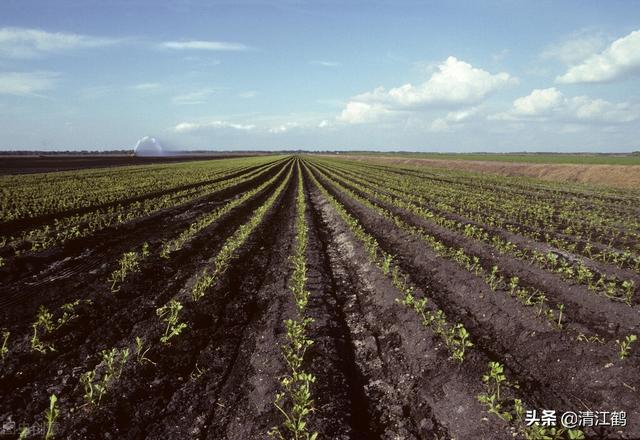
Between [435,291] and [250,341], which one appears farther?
[435,291]

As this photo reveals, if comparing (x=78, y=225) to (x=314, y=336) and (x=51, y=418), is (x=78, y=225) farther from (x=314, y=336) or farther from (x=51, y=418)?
(x=314, y=336)

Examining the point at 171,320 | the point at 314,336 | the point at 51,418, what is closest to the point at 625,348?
the point at 314,336

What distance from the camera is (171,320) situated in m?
5.88

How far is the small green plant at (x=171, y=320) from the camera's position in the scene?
5.56 meters

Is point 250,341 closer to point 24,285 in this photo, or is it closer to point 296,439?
point 296,439

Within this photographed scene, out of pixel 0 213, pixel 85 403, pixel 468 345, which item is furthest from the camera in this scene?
pixel 0 213

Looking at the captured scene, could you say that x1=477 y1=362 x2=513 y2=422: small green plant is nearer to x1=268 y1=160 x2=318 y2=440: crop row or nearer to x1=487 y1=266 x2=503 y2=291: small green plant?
x1=268 y1=160 x2=318 y2=440: crop row

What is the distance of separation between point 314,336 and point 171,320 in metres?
2.41

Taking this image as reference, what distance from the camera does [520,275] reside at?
841 centimetres

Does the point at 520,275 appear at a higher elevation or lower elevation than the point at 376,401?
higher

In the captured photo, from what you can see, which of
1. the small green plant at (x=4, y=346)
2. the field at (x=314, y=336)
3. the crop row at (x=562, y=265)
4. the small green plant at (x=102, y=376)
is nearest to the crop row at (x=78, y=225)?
the field at (x=314, y=336)

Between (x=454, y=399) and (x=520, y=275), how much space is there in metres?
5.15

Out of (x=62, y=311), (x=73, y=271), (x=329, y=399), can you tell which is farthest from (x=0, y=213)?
(x=329, y=399)

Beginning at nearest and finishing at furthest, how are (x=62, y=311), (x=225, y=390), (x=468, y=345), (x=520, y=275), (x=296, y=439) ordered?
1. (x=296, y=439)
2. (x=225, y=390)
3. (x=468, y=345)
4. (x=62, y=311)
5. (x=520, y=275)
